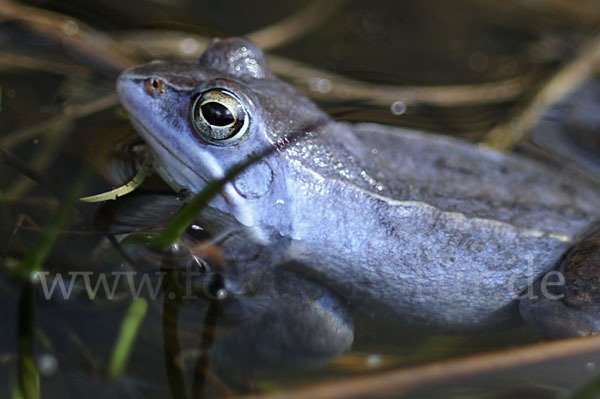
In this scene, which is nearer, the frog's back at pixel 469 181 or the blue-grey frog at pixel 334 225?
the blue-grey frog at pixel 334 225

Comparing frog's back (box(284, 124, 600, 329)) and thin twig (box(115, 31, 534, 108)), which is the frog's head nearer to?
frog's back (box(284, 124, 600, 329))

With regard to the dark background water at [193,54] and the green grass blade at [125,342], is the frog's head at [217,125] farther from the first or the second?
the green grass blade at [125,342]

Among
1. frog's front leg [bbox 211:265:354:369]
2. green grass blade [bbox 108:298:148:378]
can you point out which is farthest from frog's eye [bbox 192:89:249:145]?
green grass blade [bbox 108:298:148:378]

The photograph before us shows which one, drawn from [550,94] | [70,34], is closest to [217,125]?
[70,34]

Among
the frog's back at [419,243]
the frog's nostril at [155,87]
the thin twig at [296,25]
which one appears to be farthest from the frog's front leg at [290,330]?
the thin twig at [296,25]

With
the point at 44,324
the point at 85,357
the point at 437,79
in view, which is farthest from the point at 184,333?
the point at 437,79

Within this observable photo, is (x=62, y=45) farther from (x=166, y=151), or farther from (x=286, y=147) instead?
(x=286, y=147)
